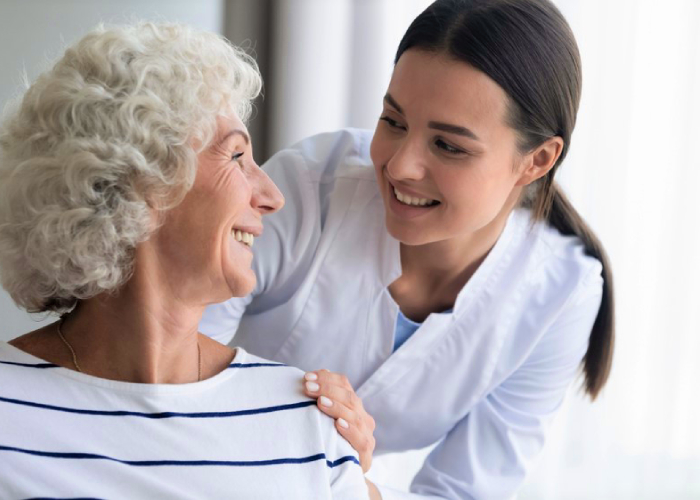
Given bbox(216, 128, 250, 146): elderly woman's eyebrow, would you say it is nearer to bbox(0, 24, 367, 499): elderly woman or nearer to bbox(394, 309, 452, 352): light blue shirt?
bbox(0, 24, 367, 499): elderly woman

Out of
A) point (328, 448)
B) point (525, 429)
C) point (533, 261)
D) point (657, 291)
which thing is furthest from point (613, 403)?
point (328, 448)

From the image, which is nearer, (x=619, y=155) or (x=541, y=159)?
(x=541, y=159)

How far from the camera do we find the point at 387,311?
1802mm

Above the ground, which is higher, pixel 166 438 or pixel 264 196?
pixel 264 196

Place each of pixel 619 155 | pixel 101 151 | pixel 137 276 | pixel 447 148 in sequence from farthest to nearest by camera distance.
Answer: pixel 619 155
pixel 447 148
pixel 137 276
pixel 101 151

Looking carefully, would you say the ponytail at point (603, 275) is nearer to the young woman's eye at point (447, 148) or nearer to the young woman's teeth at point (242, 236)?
the young woman's eye at point (447, 148)

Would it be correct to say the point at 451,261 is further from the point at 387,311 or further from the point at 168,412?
the point at 168,412

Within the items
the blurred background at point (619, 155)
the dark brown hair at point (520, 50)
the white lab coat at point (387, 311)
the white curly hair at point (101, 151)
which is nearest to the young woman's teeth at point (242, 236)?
the white curly hair at point (101, 151)

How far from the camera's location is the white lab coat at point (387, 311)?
1.78 metres

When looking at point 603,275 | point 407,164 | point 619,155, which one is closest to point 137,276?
point 407,164

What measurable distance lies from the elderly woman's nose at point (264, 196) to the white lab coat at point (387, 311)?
33 cm

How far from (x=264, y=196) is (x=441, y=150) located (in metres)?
0.35

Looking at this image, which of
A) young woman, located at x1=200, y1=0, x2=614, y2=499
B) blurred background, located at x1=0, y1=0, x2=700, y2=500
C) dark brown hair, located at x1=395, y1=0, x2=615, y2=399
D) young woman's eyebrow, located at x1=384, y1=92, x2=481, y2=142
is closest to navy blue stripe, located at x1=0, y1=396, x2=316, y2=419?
young woman, located at x1=200, y1=0, x2=614, y2=499

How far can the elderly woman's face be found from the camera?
4.22ft
